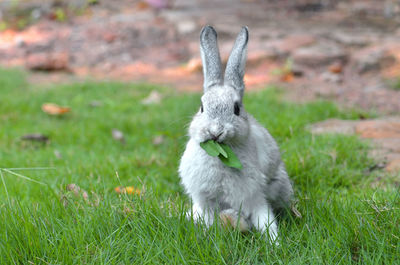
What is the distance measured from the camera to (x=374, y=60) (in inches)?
289

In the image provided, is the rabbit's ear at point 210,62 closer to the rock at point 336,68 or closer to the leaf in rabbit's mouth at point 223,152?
the leaf in rabbit's mouth at point 223,152

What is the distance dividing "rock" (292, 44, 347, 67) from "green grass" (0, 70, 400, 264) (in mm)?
1689

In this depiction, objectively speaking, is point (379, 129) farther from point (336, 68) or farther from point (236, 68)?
point (336, 68)

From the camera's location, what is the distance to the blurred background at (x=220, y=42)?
7.16 m

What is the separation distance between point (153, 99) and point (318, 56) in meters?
2.91

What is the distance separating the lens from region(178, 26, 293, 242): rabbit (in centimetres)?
266

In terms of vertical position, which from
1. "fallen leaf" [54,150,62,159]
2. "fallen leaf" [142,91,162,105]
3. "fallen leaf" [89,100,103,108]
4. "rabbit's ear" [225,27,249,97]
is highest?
"rabbit's ear" [225,27,249,97]

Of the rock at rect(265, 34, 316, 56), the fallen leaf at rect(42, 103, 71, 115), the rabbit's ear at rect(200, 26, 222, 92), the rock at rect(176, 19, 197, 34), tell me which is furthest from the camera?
the rock at rect(176, 19, 197, 34)

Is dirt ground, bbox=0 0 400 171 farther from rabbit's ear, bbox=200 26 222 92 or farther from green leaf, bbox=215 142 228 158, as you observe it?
green leaf, bbox=215 142 228 158

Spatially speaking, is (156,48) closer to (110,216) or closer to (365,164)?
(365,164)

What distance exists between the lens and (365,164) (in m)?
3.83

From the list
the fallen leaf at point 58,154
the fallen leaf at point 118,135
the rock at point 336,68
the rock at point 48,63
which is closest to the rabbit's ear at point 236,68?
the fallen leaf at point 58,154

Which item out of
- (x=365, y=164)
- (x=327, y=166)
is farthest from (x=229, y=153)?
(x=365, y=164)

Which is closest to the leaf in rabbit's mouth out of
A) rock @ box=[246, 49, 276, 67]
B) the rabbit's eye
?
the rabbit's eye
